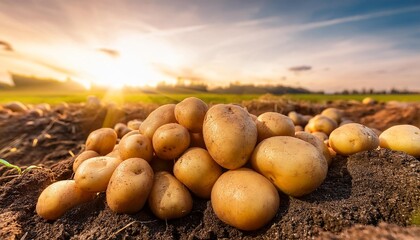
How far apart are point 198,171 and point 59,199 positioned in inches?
54.8

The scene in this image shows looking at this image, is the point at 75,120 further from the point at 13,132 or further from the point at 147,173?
the point at 147,173

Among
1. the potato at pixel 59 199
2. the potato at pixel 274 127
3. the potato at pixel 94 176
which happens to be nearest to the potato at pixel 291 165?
the potato at pixel 274 127

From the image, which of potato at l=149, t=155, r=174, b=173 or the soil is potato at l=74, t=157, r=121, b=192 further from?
potato at l=149, t=155, r=174, b=173

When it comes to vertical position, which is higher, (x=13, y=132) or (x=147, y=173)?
(x=147, y=173)

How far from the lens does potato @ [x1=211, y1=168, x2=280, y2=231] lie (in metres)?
2.26

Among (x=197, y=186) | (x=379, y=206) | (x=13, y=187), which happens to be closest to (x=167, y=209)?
(x=197, y=186)

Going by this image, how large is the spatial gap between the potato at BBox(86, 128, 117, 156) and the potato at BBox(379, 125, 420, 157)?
338 cm

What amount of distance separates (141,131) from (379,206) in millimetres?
2329

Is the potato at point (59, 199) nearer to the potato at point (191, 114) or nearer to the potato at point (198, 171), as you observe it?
the potato at point (198, 171)

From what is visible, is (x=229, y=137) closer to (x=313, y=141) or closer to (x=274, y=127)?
(x=274, y=127)

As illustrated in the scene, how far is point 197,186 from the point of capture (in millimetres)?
2641

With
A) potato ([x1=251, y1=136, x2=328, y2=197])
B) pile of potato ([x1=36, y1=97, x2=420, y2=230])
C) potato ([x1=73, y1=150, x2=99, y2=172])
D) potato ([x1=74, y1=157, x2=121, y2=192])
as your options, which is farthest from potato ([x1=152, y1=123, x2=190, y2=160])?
potato ([x1=73, y1=150, x2=99, y2=172])

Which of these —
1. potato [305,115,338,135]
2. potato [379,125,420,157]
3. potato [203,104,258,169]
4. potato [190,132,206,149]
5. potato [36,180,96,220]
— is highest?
potato [203,104,258,169]

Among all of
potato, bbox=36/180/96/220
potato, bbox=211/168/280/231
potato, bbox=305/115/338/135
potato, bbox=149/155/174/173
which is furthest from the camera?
potato, bbox=305/115/338/135
